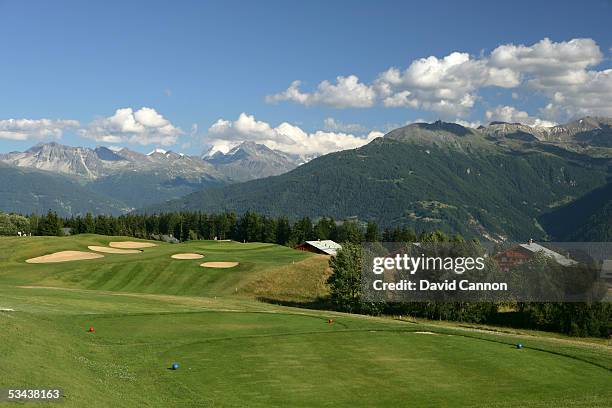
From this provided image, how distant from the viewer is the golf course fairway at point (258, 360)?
28031 millimetres

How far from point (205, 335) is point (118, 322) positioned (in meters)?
8.22

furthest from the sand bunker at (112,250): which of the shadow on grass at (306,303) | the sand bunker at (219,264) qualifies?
the shadow on grass at (306,303)

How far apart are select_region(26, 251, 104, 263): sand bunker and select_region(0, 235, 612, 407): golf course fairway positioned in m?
47.3

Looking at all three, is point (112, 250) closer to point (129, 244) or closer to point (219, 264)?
point (129, 244)

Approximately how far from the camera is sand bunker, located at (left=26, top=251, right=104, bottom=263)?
349ft

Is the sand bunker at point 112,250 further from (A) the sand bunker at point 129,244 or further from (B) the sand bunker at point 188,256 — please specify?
(B) the sand bunker at point 188,256

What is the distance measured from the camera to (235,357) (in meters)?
36.3

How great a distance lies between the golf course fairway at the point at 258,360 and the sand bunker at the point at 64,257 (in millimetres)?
47271

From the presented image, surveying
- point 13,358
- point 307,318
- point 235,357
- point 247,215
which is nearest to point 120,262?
point 307,318

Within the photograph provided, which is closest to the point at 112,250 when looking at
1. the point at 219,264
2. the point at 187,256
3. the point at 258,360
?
the point at 187,256

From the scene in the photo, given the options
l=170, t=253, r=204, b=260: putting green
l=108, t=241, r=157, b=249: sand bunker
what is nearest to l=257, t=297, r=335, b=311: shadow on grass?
l=170, t=253, r=204, b=260: putting green

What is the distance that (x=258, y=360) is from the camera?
35.7 m

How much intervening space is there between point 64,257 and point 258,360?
284 ft

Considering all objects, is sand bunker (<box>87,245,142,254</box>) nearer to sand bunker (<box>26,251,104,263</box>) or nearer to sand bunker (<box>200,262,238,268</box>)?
sand bunker (<box>26,251,104,263</box>)
